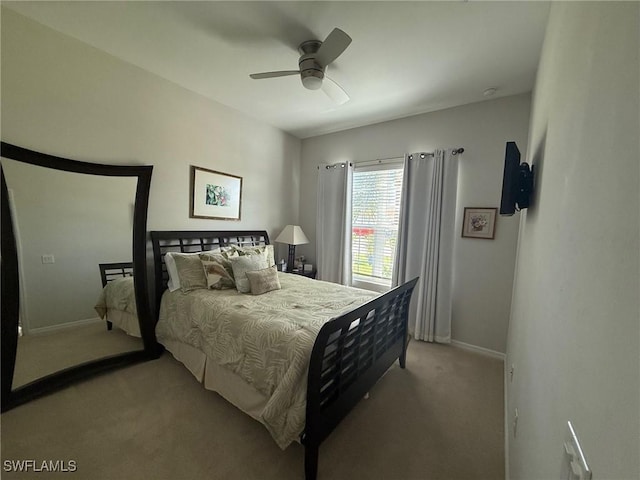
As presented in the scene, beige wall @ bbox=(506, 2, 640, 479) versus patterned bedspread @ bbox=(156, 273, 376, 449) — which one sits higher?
beige wall @ bbox=(506, 2, 640, 479)

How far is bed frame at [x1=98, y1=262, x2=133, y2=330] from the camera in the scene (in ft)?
7.49

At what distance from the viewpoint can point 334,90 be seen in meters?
2.23

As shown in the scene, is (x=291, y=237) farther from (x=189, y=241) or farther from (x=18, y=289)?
(x=18, y=289)

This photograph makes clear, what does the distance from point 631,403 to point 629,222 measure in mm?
272

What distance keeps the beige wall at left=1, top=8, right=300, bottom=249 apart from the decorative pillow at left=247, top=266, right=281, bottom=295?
117 cm

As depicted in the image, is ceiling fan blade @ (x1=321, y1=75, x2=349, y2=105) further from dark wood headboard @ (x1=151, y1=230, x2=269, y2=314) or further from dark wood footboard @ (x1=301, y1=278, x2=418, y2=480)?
dark wood headboard @ (x1=151, y1=230, x2=269, y2=314)

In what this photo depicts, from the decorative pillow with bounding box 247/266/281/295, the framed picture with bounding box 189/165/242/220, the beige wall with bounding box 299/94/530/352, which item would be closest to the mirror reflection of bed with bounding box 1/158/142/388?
the framed picture with bounding box 189/165/242/220

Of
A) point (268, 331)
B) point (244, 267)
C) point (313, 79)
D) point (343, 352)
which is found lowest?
point (343, 352)

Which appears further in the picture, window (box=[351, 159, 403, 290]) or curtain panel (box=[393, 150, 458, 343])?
window (box=[351, 159, 403, 290])

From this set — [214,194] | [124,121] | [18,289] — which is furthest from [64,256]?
[214,194]

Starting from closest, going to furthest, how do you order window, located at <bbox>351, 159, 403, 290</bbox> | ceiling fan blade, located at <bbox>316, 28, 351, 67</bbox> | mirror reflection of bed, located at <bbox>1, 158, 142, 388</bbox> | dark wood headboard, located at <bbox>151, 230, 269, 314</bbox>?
ceiling fan blade, located at <bbox>316, 28, 351, 67</bbox>
mirror reflection of bed, located at <bbox>1, 158, 142, 388</bbox>
dark wood headboard, located at <bbox>151, 230, 269, 314</bbox>
window, located at <bbox>351, 159, 403, 290</bbox>

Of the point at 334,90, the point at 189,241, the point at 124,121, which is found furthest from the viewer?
the point at 189,241

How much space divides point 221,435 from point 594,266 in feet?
6.98

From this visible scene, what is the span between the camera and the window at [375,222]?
351 centimetres
